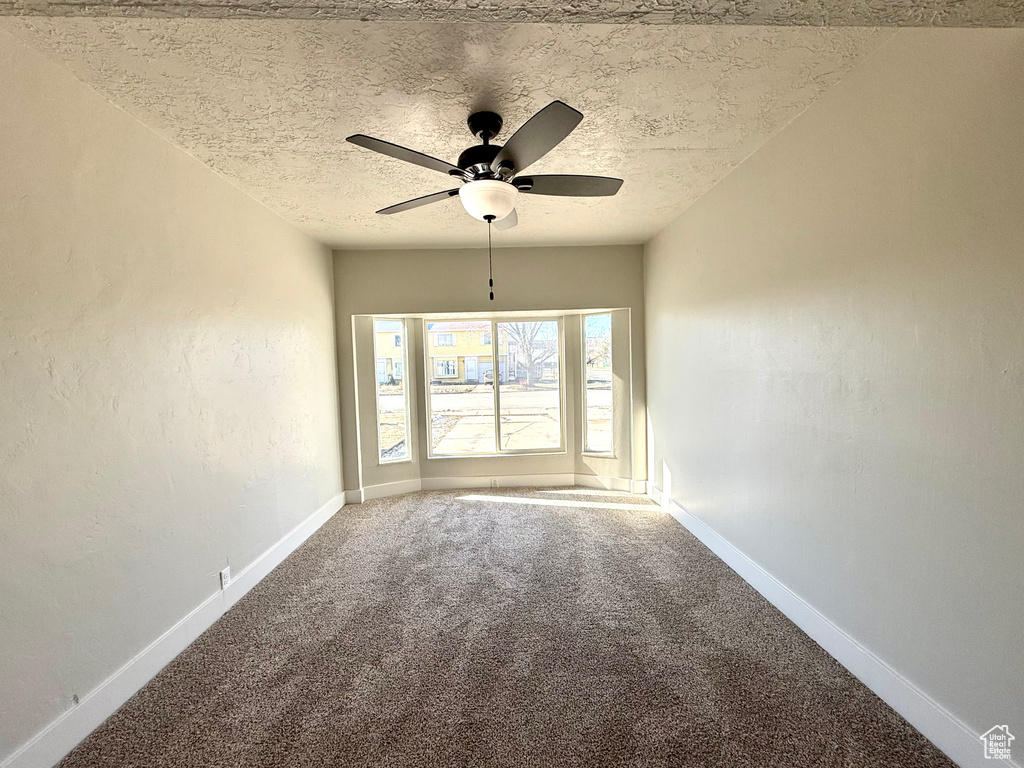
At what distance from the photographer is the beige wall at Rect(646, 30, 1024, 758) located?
1.40 m

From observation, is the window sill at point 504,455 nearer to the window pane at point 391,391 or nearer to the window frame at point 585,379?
the window frame at point 585,379

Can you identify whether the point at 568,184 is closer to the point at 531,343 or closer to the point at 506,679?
the point at 506,679

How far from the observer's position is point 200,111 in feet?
6.64

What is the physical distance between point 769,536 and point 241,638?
Answer: 2892 mm

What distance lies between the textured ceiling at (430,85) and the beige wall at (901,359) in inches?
13.1

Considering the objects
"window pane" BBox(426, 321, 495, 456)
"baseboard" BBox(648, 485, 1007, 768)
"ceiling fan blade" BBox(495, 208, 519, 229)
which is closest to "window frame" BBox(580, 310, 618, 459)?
"window pane" BBox(426, 321, 495, 456)

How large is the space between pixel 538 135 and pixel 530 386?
3.62 metres

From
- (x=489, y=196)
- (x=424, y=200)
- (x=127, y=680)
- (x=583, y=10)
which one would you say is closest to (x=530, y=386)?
(x=424, y=200)

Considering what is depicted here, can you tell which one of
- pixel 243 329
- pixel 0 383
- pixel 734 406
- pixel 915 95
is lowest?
pixel 734 406

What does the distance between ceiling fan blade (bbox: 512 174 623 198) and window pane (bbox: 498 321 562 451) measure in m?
2.92

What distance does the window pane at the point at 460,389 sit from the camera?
512cm

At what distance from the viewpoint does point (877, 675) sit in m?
1.85

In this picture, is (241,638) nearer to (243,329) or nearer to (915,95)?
(243,329)

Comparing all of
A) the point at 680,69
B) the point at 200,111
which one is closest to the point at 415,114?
the point at 200,111
